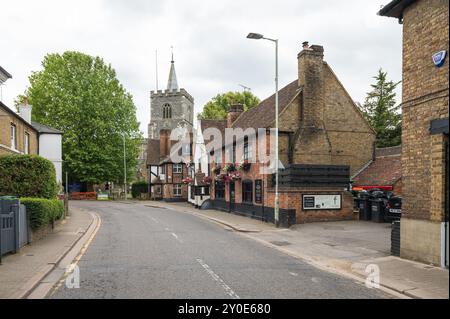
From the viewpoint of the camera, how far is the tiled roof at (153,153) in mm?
57209

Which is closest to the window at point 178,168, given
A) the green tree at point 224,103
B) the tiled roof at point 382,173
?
the green tree at point 224,103

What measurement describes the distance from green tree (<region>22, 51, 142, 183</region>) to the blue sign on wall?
42.4m

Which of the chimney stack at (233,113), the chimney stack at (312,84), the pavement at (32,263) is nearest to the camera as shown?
the pavement at (32,263)

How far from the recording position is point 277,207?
20.0 metres

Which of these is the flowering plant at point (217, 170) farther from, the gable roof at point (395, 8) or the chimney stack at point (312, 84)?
the gable roof at point (395, 8)

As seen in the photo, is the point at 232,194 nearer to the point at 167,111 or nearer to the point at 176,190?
the point at 176,190

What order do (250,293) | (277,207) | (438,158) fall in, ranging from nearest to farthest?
(250,293), (438,158), (277,207)

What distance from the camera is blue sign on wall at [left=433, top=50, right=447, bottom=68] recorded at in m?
9.51

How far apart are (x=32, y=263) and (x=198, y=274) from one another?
4639mm

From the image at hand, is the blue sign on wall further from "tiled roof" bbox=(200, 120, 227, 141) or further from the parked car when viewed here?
"tiled roof" bbox=(200, 120, 227, 141)

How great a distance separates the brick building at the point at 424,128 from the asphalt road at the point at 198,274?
275 centimetres
